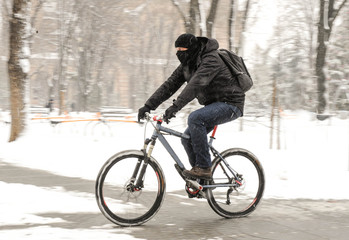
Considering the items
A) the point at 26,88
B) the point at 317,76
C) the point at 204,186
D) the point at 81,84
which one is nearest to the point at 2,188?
the point at 204,186

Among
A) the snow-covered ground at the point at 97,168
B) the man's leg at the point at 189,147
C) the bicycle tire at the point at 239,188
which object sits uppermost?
the man's leg at the point at 189,147

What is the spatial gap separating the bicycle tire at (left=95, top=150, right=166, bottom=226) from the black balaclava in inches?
43.5

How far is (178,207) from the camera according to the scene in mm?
5652

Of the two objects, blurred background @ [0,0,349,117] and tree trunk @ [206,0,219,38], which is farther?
blurred background @ [0,0,349,117]

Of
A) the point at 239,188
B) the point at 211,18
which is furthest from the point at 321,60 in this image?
the point at 239,188

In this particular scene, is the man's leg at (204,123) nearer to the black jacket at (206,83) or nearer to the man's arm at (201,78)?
the black jacket at (206,83)

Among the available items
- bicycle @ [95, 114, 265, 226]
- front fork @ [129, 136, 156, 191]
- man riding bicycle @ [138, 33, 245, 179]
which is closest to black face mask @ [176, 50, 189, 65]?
man riding bicycle @ [138, 33, 245, 179]

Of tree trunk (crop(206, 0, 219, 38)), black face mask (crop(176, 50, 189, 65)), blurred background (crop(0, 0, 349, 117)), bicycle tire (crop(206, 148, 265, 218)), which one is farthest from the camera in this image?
blurred background (crop(0, 0, 349, 117))

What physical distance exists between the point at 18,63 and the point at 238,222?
8.42 meters

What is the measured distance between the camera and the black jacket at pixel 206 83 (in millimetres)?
4809

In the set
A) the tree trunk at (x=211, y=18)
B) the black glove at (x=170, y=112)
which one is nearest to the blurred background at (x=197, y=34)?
the tree trunk at (x=211, y=18)

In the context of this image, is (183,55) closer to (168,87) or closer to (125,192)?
(168,87)

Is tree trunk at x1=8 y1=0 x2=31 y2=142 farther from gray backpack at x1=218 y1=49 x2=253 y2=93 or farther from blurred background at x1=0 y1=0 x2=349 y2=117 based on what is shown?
gray backpack at x1=218 y1=49 x2=253 y2=93

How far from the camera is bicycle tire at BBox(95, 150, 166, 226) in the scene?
4.65m
